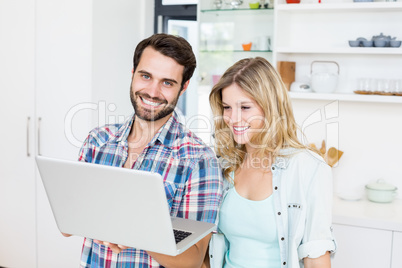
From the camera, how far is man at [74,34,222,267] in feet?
4.91

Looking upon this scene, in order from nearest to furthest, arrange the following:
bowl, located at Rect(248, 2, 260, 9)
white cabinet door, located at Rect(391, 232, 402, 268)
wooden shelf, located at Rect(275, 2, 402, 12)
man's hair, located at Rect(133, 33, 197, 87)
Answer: man's hair, located at Rect(133, 33, 197, 87) < white cabinet door, located at Rect(391, 232, 402, 268) < wooden shelf, located at Rect(275, 2, 402, 12) < bowl, located at Rect(248, 2, 260, 9)

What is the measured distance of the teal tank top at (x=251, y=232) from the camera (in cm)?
156

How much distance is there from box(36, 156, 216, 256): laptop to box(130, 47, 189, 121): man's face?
433 mm

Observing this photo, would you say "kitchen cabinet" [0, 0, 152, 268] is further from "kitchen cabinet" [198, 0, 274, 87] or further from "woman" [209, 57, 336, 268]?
"woman" [209, 57, 336, 268]

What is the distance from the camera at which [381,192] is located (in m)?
2.84

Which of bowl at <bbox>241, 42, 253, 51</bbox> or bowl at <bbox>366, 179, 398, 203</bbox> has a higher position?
bowl at <bbox>241, 42, 253, 51</bbox>

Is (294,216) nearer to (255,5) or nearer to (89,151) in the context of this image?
(89,151)

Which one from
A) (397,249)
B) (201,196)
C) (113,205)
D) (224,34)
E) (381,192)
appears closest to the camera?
(113,205)

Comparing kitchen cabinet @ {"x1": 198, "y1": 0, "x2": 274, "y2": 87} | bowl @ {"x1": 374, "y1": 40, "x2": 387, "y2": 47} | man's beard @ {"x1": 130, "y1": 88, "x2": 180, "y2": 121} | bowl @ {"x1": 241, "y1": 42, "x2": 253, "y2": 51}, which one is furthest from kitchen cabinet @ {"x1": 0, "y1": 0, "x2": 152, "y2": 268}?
bowl @ {"x1": 374, "y1": 40, "x2": 387, "y2": 47}

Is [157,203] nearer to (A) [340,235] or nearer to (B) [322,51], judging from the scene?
(A) [340,235]

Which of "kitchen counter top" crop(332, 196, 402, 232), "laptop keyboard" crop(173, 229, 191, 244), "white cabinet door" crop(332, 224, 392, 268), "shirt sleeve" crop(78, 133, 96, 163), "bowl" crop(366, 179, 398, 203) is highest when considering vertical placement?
"shirt sleeve" crop(78, 133, 96, 163)

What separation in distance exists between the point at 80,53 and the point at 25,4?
0.49 meters

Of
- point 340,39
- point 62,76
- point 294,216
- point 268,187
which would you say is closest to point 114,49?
point 62,76

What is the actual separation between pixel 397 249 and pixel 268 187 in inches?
49.3
